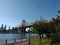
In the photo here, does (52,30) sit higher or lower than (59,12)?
lower

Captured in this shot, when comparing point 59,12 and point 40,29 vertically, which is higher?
point 59,12

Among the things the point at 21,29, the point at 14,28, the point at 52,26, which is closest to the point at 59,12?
the point at 52,26

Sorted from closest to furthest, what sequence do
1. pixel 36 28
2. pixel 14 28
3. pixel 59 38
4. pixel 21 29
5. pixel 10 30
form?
pixel 59 38, pixel 36 28, pixel 21 29, pixel 14 28, pixel 10 30

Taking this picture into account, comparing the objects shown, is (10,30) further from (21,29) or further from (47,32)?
(47,32)

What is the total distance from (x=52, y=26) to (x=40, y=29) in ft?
14.4

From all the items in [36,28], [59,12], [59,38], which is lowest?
[59,38]

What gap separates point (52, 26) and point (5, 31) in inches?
2541

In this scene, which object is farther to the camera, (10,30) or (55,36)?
(10,30)

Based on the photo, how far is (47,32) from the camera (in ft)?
91.1

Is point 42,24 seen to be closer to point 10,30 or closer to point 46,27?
point 46,27

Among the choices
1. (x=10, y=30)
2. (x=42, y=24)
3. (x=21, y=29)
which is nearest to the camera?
(x=42, y=24)

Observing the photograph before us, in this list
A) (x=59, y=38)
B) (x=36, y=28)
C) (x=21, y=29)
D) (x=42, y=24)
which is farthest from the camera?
(x=21, y=29)

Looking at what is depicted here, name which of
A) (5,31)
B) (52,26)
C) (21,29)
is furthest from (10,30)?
(52,26)

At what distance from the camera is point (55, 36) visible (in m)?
21.9
